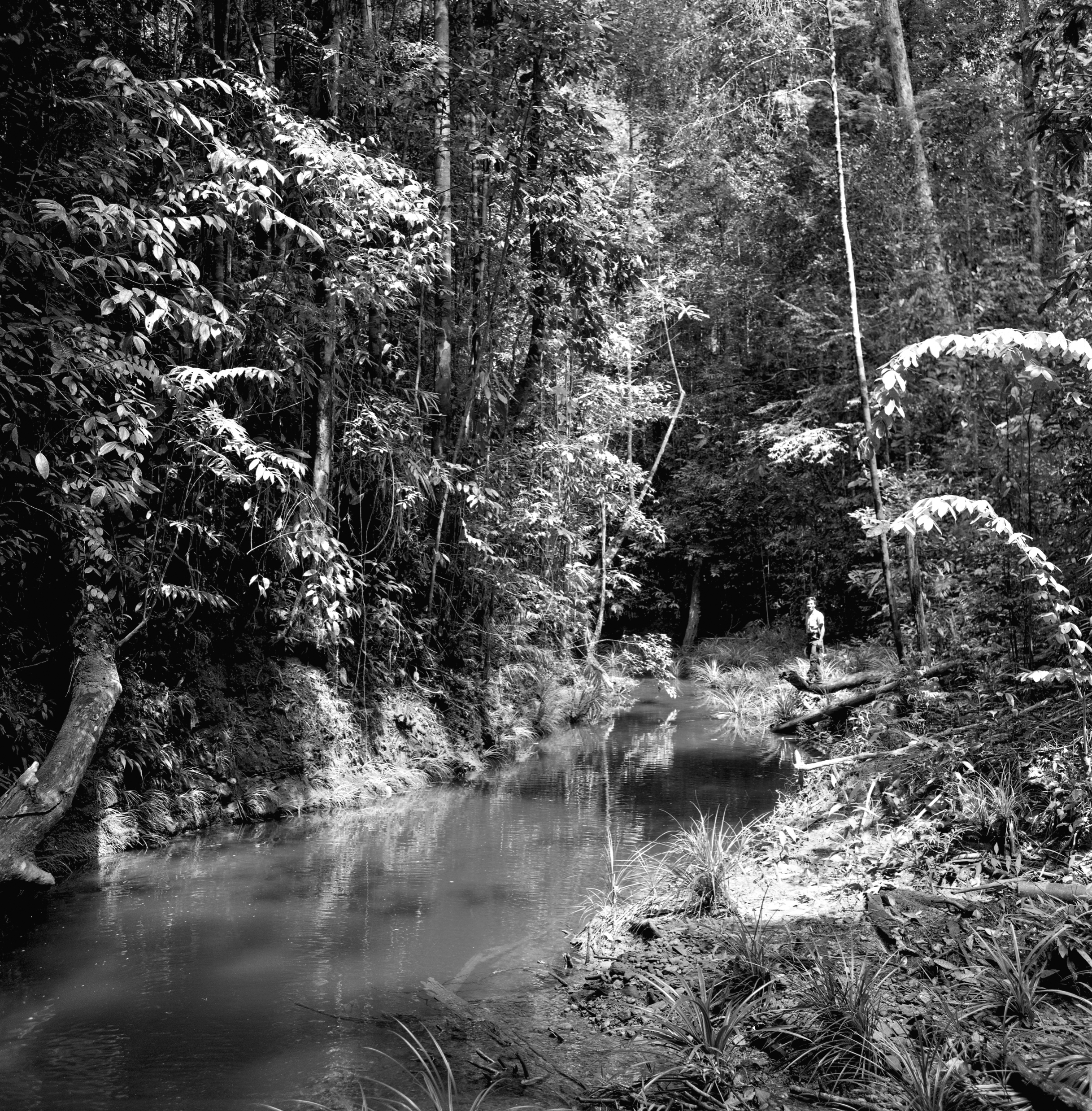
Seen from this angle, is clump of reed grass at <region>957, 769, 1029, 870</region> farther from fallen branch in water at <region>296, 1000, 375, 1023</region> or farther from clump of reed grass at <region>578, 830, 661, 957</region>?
fallen branch in water at <region>296, 1000, 375, 1023</region>

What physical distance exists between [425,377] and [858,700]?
274 inches

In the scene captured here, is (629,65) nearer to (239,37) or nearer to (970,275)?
(970,275)

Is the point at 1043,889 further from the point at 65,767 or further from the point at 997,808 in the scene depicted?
the point at 65,767

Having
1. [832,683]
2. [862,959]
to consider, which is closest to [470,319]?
[832,683]

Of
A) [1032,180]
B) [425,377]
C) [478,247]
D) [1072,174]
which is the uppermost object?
[1032,180]

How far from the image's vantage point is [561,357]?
14992 mm

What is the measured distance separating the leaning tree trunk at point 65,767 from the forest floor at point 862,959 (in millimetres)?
3351

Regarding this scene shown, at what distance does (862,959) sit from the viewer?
441 cm

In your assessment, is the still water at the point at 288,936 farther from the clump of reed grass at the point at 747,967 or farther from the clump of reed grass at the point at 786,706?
the clump of reed grass at the point at 786,706

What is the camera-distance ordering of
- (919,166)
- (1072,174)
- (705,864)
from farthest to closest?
(919,166), (1072,174), (705,864)

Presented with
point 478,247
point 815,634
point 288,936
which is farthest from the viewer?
point 815,634

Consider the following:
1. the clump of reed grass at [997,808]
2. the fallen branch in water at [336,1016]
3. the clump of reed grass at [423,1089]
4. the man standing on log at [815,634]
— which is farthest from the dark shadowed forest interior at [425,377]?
the fallen branch in water at [336,1016]

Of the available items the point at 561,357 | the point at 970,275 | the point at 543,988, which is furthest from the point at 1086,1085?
the point at 970,275

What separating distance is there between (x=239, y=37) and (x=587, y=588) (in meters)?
11.3
